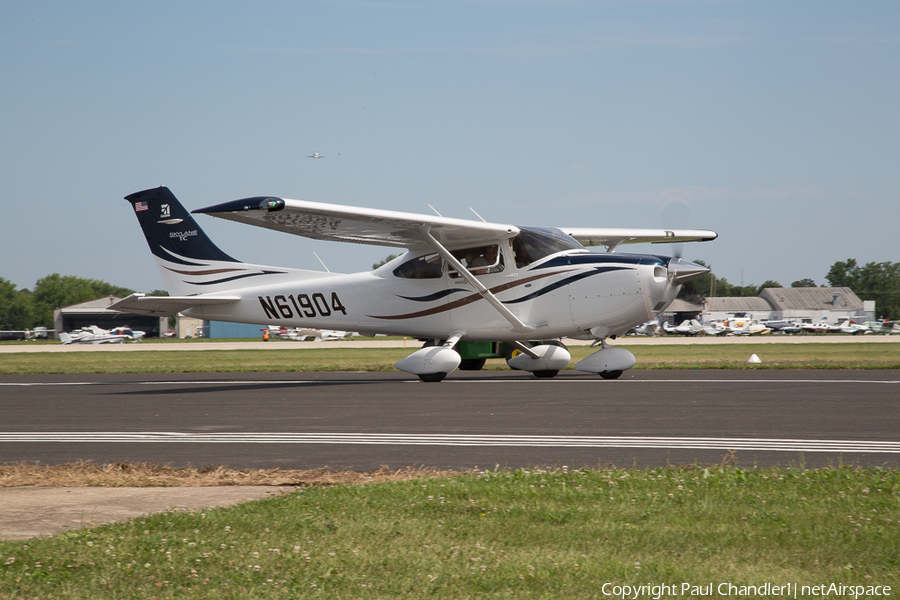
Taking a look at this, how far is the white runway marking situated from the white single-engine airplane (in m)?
5.15

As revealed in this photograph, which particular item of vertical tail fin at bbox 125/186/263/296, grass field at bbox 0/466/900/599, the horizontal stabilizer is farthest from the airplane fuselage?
grass field at bbox 0/466/900/599

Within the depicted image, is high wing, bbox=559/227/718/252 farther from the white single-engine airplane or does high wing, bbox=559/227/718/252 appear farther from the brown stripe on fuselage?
Result: the brown stripe on fuselage

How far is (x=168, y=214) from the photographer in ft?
66.9

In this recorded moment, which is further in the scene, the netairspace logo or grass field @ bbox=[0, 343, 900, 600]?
grass field @ bbox=[0, 343, 900, 600]

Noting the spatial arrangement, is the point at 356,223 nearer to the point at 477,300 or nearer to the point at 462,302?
the point at 462,302

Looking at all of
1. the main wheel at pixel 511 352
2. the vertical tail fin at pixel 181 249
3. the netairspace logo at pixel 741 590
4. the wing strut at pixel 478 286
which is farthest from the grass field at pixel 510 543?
the vertical tail fin at pixel 181 249

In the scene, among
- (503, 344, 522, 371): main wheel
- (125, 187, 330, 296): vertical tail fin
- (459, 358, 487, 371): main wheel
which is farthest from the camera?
(125, 187, 330, 296): vertical tail fin

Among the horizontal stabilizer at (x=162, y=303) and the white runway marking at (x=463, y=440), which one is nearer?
the white runway marking at (x=463, y=440)

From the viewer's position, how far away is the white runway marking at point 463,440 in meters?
7.39

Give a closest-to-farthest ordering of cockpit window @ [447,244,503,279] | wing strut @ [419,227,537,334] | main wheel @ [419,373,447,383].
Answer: wing strut @ [419,227,537,334] < main wheel @ [419,373,447,383] < cockpit window @ [447,244,503,279]

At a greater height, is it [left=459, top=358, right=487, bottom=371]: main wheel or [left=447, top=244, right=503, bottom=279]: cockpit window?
[left=447, top=244, right=503, bottom=279]: cockpit window

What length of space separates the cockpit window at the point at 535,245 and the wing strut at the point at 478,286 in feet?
3.21

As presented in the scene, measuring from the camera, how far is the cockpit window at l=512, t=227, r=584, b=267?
16.6 m

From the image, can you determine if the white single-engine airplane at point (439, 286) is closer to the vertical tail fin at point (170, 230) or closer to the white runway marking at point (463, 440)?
the vertical tail fin at point (170, 230)
